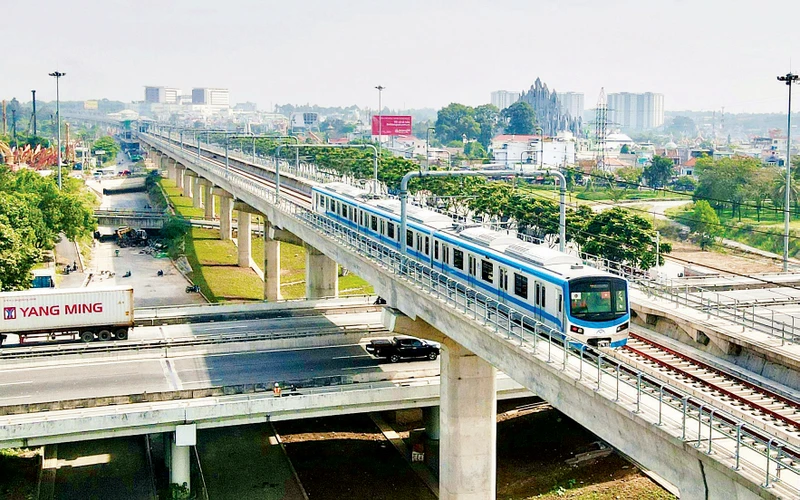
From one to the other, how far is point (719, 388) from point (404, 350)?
23041mm

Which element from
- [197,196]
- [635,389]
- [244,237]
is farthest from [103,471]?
[197,196]

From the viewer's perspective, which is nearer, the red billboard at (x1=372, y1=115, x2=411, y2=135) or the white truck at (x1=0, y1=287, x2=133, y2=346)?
the white truck at (x1=0, y1=287, x2=133, y2=346)

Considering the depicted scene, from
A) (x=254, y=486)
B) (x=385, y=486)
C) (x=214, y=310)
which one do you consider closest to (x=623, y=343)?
(x=385, y=486)

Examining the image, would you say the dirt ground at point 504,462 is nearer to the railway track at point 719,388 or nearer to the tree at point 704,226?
the railway track at point 719,388

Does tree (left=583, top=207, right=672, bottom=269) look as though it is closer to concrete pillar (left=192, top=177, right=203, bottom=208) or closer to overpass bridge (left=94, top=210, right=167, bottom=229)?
overpass bridge (left=94, top=210, right=167, bottom=229)

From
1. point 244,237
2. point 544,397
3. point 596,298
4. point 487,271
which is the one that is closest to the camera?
point 544,397

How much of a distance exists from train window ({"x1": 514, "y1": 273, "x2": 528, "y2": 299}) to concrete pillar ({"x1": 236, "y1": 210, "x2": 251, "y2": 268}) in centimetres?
6344

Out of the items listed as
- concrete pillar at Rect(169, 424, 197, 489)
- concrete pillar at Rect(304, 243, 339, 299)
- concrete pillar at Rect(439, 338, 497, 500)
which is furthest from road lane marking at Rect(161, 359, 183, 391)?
concrete pillar at Rect(304, 243, 339, 299)

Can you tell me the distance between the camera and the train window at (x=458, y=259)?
3809 cm

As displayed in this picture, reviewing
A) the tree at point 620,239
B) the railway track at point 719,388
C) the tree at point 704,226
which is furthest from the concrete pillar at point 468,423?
the tree at point 704,226

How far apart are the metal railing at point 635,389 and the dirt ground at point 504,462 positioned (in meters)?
9.16

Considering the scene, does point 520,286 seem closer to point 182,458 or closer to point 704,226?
point 182,458

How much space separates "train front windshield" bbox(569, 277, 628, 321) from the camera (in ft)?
96.5

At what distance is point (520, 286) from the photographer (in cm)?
3281
